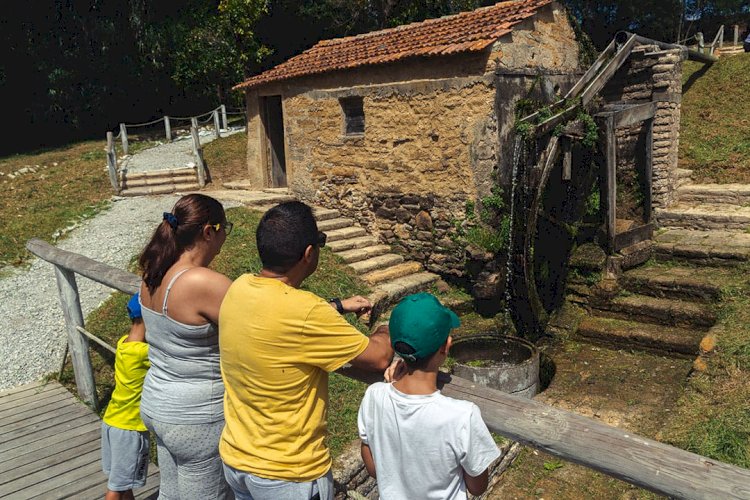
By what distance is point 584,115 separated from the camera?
8.41 meters

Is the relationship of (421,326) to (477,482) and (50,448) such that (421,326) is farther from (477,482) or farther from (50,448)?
(50,448)

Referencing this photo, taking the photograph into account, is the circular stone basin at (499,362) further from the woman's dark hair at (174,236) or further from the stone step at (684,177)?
the stone step at (684,177)

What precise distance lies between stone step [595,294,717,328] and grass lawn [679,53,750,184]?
4.94 meters

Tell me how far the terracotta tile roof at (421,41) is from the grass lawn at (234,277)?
3145mm

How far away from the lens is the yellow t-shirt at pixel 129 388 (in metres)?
2.87

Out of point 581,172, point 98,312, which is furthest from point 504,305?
point 98,312

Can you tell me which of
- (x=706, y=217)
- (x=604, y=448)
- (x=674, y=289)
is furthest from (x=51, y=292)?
(x=706, y=217)

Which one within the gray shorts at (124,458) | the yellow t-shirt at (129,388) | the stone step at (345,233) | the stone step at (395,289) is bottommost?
the stone step at (395,289)

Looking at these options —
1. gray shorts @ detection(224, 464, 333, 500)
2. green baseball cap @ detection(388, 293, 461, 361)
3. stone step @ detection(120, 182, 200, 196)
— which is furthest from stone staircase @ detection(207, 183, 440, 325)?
green baseball cap @ detection(388, 293, 461, 361)

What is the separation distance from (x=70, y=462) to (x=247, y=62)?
1953 centimetres

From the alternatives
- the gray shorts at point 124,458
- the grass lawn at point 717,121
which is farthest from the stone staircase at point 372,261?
the grass lawn at point 717,121

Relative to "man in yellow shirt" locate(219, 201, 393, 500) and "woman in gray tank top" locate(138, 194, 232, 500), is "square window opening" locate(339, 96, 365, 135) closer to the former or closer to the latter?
"woman in gray tank top" locate(138, 194, 232, 500)

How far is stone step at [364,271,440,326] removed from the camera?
8.25m

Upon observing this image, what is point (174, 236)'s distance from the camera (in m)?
2.29
